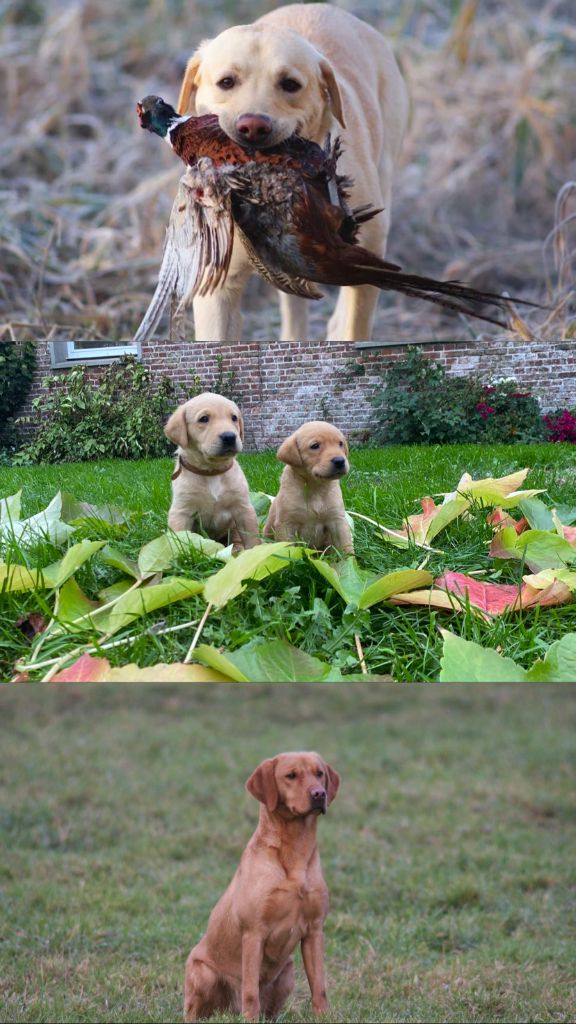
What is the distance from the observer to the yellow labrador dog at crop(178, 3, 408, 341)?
1150mm

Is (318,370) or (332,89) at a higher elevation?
(332,89)

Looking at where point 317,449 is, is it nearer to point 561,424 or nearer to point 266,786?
point 561,424

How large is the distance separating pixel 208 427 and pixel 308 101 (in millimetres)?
372

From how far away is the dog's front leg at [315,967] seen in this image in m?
1.70

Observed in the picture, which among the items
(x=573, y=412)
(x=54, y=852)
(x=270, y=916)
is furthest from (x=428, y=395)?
(x=54, y=852)

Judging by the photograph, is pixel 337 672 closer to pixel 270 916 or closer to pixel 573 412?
pixel 573 412

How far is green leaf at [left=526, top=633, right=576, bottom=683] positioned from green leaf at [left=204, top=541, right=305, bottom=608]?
0.30m

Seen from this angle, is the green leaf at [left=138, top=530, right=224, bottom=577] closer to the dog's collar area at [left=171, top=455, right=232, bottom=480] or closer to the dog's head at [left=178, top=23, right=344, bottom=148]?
the dog's collar area at [left=171, top=455, right=232, bottom=480]

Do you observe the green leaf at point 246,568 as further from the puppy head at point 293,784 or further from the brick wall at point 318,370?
the puppy head at point 293,784

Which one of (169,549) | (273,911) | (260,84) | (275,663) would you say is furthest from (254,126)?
(273,911)

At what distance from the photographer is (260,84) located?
3.76 ft

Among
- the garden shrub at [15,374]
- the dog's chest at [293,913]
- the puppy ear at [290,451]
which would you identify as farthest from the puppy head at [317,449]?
the dog's chest at [293,913]

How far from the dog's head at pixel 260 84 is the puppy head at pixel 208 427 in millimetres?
291

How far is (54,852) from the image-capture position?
11.1 feet
